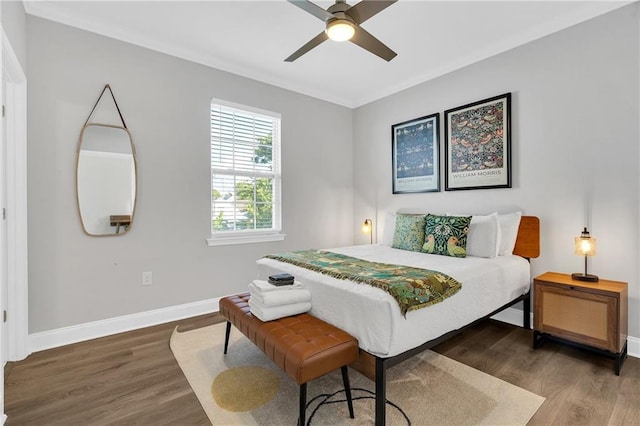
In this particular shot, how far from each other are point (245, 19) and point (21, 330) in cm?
313

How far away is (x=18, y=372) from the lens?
2.25m

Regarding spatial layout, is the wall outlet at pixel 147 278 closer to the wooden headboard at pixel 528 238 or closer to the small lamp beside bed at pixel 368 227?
the small lamp beside bed at pixel 368 227

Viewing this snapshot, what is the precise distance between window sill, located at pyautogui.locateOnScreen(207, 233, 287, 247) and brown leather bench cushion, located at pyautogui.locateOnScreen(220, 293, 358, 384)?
5.21ft

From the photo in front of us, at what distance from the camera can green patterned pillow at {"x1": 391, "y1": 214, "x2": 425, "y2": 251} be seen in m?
→ 3.27

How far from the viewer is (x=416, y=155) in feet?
→ 13.3

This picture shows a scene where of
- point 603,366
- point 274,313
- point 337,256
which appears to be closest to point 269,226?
point 337,256

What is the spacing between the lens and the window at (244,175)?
3.63 metres

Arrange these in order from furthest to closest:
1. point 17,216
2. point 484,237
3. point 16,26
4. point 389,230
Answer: point 389,230, point 484,237, point 17,216, point 16,26

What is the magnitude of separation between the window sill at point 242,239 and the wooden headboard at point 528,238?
2.64 m

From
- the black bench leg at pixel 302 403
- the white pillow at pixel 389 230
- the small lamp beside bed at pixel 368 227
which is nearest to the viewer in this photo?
the black bench leg at pixel 302 403

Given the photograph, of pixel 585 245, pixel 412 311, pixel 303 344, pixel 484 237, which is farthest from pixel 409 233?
pixel 303 344

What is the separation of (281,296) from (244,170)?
2184 millimetres

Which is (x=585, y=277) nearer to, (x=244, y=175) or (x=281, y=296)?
(x=281, y=296)

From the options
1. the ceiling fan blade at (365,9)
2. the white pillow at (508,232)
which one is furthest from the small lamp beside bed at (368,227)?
the ceiling fan blade at (365,9)
